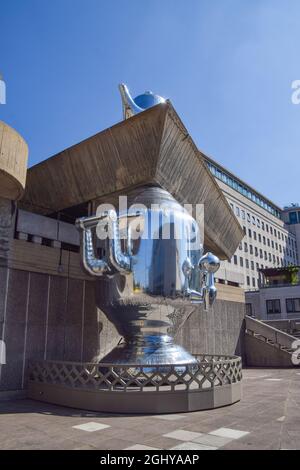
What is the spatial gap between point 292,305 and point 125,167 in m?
45.5

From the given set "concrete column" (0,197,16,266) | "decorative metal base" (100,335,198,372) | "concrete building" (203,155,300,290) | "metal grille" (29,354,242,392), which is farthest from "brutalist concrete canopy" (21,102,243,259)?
"concrete building" (203,155,300,290)

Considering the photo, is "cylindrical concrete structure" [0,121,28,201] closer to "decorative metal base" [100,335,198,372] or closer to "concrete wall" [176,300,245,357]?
"decorative metal base" [100,335,198,372]

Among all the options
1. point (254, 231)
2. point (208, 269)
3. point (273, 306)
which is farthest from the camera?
point (254, 231)

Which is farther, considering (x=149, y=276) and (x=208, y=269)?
(x=208, y=269)

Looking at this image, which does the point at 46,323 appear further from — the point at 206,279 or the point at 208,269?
the point at 208,269

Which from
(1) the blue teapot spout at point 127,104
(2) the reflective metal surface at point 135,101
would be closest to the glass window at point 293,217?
(2) the reflective metal surface at point 135,101

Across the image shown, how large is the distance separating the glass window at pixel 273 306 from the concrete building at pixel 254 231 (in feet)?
22.7

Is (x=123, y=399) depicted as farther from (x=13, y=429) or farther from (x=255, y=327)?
(x=255, y=327)

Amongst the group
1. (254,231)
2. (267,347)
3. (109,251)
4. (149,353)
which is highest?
(254,231)

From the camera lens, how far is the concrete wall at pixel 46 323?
10.8 meters

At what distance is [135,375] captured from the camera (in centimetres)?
892

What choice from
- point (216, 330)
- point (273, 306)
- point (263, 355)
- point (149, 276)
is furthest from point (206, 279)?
point (273, 306)

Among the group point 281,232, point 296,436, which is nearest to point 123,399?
point 296,436
